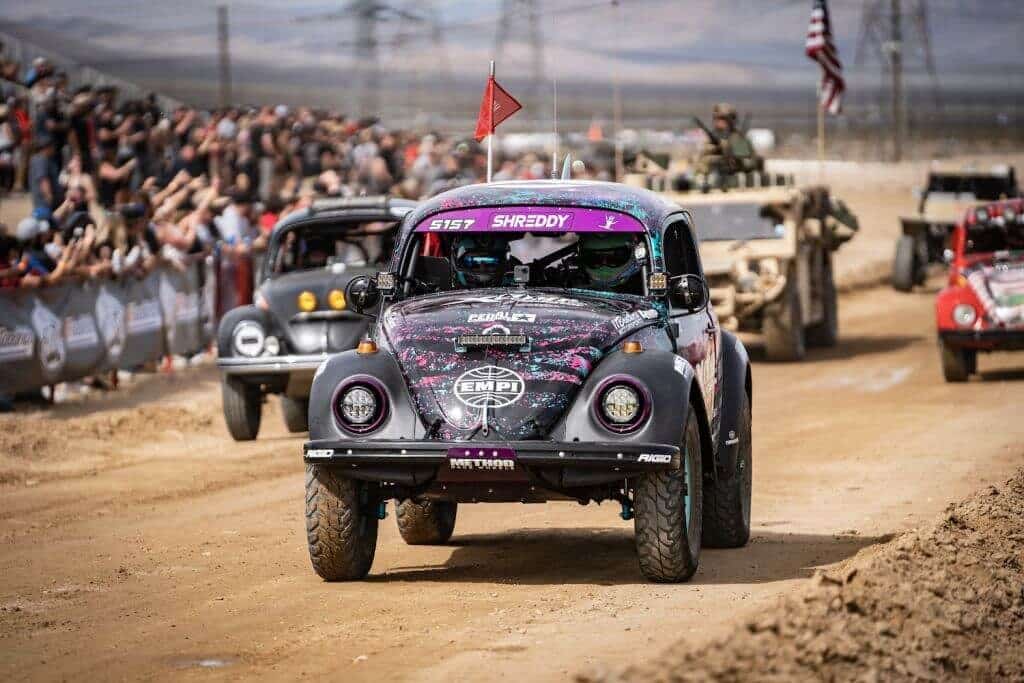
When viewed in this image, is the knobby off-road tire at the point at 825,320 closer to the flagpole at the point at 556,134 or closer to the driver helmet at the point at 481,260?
the flagpole at the point at 556,134

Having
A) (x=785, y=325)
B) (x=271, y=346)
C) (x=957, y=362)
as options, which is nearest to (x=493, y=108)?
(x=271, y=346)

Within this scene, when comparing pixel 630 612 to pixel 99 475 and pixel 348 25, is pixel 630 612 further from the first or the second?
pixel 348 25

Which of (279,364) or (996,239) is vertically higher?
(996,239)

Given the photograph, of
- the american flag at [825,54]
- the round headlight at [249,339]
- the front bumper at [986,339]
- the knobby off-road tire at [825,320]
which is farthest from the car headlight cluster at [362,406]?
the american flag at [825,54]

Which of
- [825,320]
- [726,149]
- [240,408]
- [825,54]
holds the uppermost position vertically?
[825,54]

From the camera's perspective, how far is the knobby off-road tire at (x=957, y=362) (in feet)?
60.6

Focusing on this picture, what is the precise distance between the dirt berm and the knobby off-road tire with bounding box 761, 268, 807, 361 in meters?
12.6

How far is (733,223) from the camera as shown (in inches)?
843

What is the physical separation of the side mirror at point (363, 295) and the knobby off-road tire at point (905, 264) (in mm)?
21594

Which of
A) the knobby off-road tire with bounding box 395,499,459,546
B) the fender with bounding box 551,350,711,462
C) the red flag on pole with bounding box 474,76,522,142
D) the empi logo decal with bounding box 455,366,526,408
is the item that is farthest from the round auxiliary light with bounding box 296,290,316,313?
the fender with bounding box 551,350,711,462

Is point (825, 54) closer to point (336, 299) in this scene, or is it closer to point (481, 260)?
point (336, 299)

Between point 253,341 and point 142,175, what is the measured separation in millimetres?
7804

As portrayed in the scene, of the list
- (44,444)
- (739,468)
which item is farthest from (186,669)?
(44,444)

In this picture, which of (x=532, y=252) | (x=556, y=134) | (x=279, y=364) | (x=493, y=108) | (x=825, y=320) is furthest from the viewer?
(x=825, y=320)
